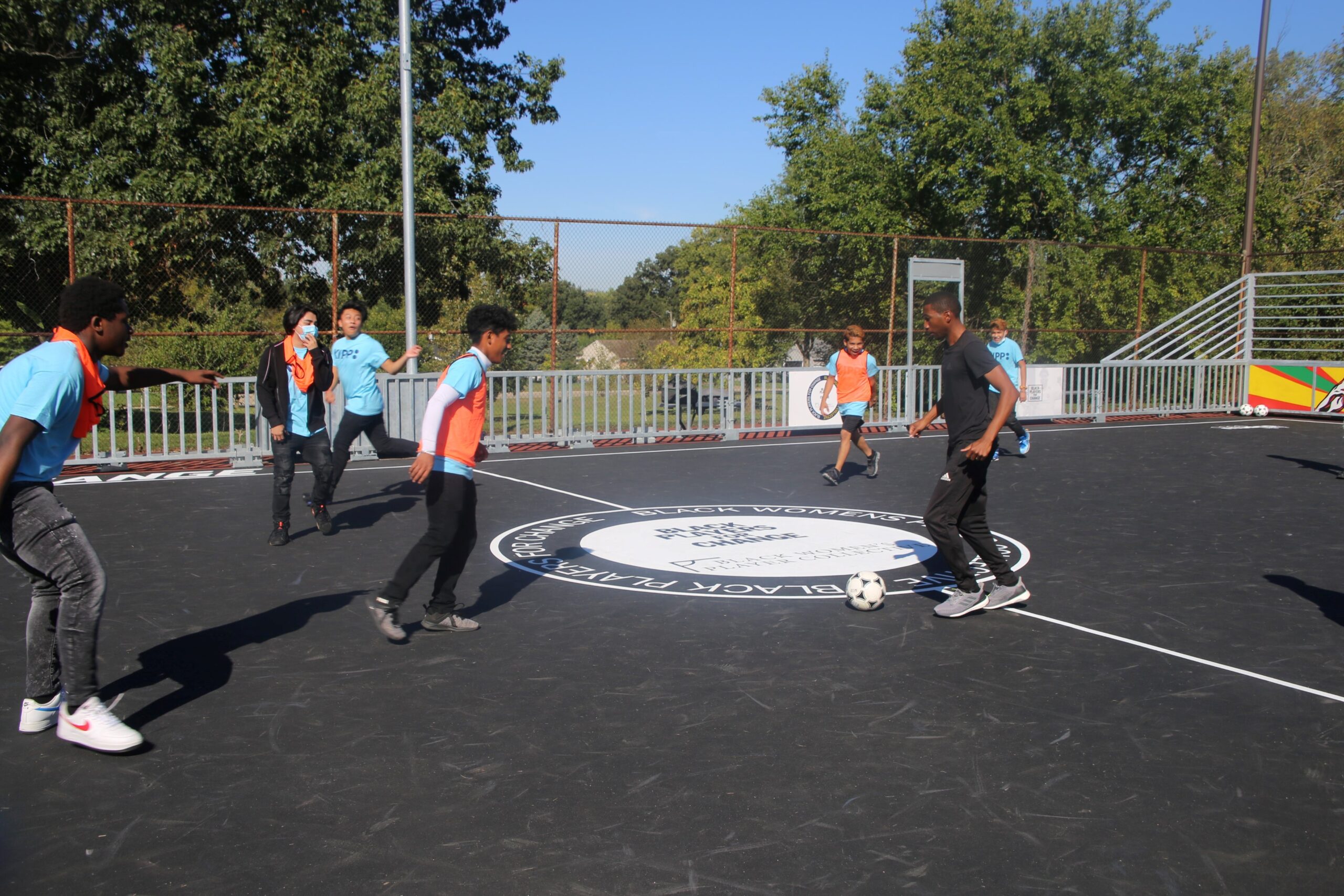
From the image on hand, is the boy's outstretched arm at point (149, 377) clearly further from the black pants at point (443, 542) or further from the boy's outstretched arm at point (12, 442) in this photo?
the black pants at point (443, 542)

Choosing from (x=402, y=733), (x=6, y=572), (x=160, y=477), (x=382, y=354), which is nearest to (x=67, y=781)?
(x=402, y=733)

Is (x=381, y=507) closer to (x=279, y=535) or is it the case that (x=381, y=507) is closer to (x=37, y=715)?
(x=279, y=535)

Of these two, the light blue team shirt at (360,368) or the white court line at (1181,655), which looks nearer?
Answer: the white court line at (1181,655)

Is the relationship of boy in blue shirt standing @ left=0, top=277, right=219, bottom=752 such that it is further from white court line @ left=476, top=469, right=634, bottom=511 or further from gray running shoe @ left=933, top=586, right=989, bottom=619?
white court line @ left=476, top=469, right=634, bottom=511

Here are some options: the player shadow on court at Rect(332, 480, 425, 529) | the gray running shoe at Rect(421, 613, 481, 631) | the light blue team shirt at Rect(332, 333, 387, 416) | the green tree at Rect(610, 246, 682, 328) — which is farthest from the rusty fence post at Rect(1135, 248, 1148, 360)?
the green tree at Rect(610, 246, 682, 328)

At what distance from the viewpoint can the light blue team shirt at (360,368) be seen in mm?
9586

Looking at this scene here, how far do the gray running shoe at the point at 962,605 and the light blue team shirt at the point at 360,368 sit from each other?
5587mm

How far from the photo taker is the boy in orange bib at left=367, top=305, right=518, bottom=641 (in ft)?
19.0

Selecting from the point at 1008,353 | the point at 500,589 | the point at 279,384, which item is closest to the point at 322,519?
the point at 279,384

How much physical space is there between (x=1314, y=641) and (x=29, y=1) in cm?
2476

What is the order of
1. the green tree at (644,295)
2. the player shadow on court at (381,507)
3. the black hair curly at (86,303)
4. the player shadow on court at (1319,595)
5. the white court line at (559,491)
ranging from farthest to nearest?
the green tree at (644,295) < the white court line at (559,491) < the player shadow on court at (381,507) < the player shadow on court at (1319,595) < the black hair curly at (86,303)

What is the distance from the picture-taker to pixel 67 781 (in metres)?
4.01

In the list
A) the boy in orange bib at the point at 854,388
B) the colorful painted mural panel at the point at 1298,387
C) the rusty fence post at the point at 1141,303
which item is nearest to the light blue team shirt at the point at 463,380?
the boy in orange bib at the point at 854,388

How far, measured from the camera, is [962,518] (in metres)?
6.46
